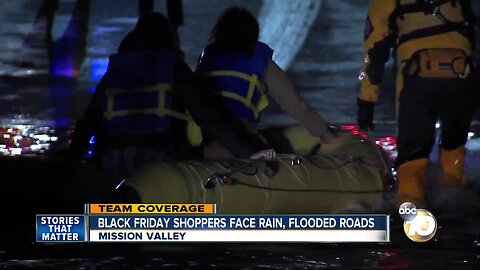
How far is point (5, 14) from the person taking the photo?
3.63 metres

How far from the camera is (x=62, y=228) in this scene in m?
3.60

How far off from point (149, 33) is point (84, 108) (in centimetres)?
36

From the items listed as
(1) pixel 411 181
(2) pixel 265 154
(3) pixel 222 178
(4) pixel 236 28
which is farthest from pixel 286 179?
(4) pixel 236 28

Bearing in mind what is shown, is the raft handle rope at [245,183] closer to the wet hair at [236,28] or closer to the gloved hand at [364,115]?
the gloved hand at [364,115]

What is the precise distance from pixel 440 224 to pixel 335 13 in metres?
0.86

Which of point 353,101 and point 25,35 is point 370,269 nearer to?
point 353,101

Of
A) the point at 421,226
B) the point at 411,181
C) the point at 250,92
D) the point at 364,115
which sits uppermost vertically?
the point at 250,92

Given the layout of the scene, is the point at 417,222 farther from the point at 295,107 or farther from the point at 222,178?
the point at 222,178

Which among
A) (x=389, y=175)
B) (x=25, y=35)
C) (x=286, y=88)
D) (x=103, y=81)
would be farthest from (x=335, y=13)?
(x=25, y=35)

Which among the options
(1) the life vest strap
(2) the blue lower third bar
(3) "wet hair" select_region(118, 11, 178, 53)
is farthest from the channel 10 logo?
(2) the blue lower third bar

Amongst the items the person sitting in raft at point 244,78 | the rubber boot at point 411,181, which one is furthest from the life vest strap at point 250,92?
the rubber boot at point 411,181

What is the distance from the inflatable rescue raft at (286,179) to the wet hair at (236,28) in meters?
0.35

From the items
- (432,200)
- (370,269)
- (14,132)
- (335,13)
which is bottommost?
(370,269)

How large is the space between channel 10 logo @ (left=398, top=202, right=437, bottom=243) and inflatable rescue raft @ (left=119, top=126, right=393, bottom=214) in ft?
0.37
